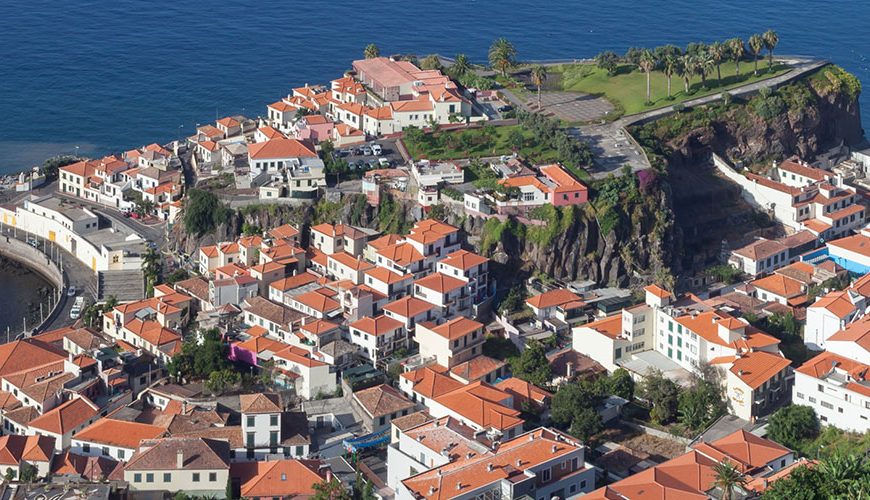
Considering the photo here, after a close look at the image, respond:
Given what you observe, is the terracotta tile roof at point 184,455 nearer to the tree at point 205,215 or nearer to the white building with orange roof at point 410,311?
the white building with orange roof at point 410,311

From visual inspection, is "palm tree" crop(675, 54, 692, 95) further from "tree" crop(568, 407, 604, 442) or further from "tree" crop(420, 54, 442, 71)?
"tree" crop(568, 407, 604, 442)

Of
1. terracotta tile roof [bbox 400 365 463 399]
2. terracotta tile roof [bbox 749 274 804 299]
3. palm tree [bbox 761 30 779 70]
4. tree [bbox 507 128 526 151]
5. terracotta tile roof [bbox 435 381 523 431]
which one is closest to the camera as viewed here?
terracotta tile roof [bbox 435 381 523 431]

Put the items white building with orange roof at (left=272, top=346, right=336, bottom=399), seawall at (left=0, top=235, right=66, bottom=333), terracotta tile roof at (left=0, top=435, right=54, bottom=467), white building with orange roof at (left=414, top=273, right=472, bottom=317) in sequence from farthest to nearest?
seawall at (left=0, top=235, right=66, bottom=333)
white building with orange roof at (left=414, top=273, right=472, bottom=317)
white building with orange roof at (left=272, top=346, right=336, bottom=399)
terracotta tile roof at (left=0, top=435, right=54, bottom=467)

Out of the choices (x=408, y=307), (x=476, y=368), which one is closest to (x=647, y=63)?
(x=408, y=307)

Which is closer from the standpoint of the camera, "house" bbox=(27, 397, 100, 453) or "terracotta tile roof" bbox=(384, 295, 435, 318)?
"house" bbox=(27, 397, 100, 453)

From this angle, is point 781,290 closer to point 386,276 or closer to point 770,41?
point 386,276

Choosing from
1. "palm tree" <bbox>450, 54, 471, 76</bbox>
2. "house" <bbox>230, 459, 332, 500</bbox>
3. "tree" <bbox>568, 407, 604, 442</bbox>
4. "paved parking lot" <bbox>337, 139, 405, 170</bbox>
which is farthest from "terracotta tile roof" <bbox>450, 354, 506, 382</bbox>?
"palm tree" <bbox>450, 54, 471, 76</bbox>

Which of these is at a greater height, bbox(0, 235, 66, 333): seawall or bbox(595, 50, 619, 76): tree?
bbox(595, 50, 619, 76): tree
